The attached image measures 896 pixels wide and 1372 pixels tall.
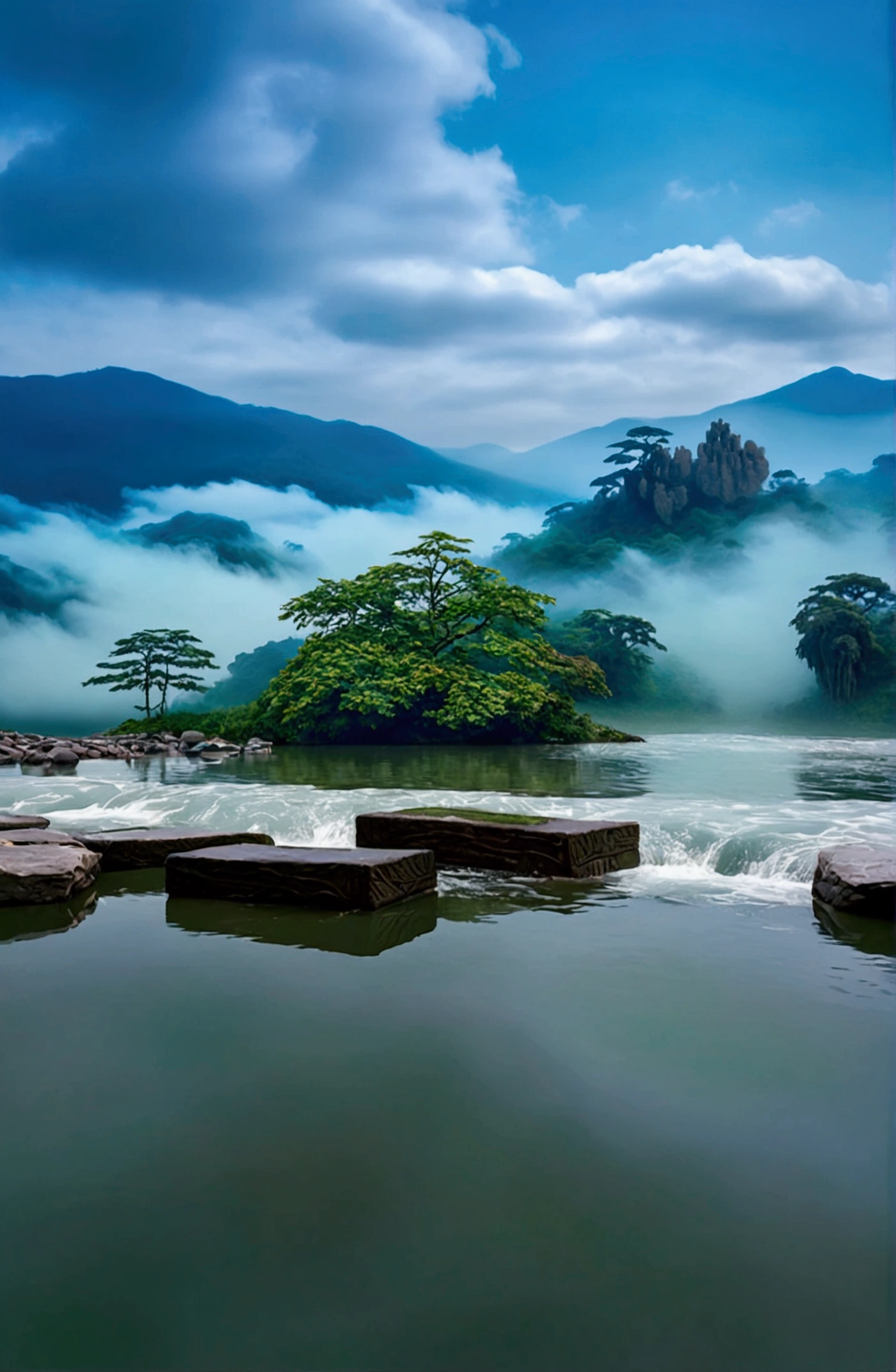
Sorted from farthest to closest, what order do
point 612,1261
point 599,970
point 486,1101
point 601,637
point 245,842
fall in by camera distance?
point 601,637 → point 245,842 → point 599,970 → point 486,1101 → point 612,1261

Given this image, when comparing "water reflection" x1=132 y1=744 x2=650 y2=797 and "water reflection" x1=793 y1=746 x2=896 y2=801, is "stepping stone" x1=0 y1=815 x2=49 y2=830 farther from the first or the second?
"water reflection" x1=793 y1=746 x2=896 y2=801

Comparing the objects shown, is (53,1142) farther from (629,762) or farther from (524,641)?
(524,641)

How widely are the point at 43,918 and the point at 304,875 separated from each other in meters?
1.17

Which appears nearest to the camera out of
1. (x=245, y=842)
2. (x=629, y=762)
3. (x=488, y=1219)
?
(x=488, y=1219)

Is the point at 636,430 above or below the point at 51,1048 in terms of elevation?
above

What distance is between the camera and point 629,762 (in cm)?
1279

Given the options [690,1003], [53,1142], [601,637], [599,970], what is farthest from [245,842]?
[601,637]

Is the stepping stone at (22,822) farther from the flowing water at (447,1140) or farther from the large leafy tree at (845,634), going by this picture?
the large leafy tree at (845,634)

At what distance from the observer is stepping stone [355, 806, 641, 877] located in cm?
546

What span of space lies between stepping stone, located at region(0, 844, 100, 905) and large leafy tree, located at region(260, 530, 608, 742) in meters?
12.9

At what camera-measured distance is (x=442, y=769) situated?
480 inches

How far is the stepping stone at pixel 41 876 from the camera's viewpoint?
15.9ft

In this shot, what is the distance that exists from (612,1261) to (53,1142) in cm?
120

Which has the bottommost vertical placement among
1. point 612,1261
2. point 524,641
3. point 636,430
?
point 612,1261
